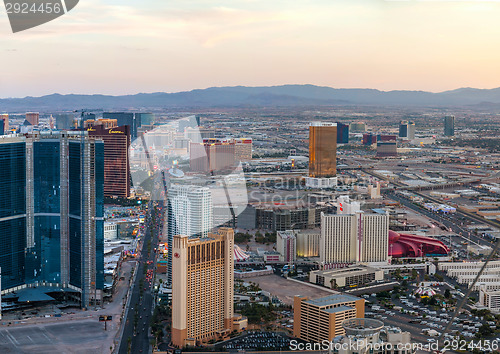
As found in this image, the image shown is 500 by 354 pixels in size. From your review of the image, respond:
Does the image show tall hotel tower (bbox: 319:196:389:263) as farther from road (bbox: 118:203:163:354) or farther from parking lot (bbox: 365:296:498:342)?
road (bbox: 118:203:163:354)

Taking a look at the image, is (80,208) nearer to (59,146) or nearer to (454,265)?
(59,146)

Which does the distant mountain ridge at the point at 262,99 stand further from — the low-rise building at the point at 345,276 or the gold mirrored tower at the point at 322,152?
the low-rise building at the point at 345,276

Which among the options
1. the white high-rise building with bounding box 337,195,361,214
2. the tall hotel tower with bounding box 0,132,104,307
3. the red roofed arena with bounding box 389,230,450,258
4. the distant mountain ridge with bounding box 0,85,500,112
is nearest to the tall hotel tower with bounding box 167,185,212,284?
the tall hotel tower with bounding box 0,132,104,307

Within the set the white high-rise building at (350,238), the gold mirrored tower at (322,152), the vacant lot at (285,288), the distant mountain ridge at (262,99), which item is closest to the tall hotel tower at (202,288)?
the vacant lot at (285,288)

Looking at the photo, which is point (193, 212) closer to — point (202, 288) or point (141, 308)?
point (202, 288)

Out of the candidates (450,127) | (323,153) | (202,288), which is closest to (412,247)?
(202,288)

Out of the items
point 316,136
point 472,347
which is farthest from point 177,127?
point 472,347

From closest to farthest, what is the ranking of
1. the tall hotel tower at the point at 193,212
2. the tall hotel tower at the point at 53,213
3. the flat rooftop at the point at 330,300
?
the flat rooftop at the point at 330,300, the tall hotel tower at the point at 193,212, the tall hotel tower at the point at 53,213
